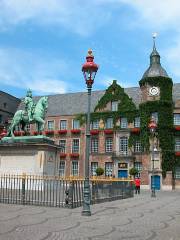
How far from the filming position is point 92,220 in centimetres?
1291

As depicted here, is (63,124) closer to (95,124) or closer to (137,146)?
(95,124)

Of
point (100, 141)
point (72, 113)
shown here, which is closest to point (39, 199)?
point (100, 141)

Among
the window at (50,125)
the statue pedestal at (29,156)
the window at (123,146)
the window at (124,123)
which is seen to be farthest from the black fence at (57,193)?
the window at (50,125)

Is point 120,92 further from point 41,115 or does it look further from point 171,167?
point 41,115

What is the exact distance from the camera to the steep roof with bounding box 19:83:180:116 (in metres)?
60.2

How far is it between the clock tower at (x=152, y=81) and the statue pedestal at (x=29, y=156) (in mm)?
32108

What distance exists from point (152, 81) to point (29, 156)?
3467 cm

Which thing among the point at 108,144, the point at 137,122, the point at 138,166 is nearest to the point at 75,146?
the point at 108,144

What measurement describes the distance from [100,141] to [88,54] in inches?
1694

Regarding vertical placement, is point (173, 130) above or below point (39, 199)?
above

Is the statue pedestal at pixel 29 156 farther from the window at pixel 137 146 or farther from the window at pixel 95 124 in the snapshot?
the window at pixel 95 124

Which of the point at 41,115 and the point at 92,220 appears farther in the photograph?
the point at 41,115

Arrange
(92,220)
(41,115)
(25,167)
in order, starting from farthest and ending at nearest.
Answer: (41,115) → (25,167) → (92,220)

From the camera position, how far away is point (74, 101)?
213 ft
